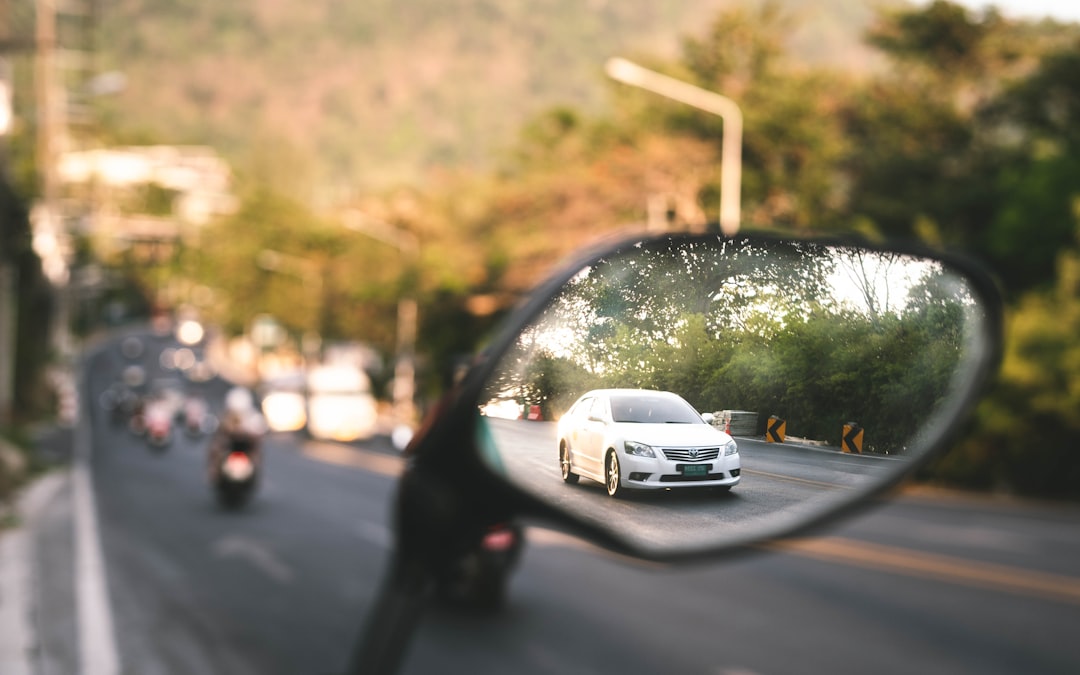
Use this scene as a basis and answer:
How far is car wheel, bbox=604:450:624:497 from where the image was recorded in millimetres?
1165

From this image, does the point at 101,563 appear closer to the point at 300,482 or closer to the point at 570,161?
the point at 300,482

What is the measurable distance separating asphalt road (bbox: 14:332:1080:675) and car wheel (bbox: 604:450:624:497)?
5313 millimetres

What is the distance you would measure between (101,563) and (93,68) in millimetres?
48441

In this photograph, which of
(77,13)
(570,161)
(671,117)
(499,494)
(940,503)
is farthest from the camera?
(77,13)

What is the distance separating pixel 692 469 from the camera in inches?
45.3

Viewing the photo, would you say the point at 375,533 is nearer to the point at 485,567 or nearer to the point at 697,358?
the point at 485,567

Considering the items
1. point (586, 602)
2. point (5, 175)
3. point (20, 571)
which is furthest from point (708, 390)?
point (5, 175)

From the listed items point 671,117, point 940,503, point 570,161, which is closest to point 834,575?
point 940,503

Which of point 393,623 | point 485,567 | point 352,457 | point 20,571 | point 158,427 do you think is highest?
point 393,623

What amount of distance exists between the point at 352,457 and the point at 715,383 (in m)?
30.5

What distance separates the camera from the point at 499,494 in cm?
136

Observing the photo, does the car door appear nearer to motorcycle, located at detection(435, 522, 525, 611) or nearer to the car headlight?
the car headlight

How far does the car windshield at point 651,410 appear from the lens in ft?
3.75

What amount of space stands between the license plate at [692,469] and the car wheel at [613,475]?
0.06m
